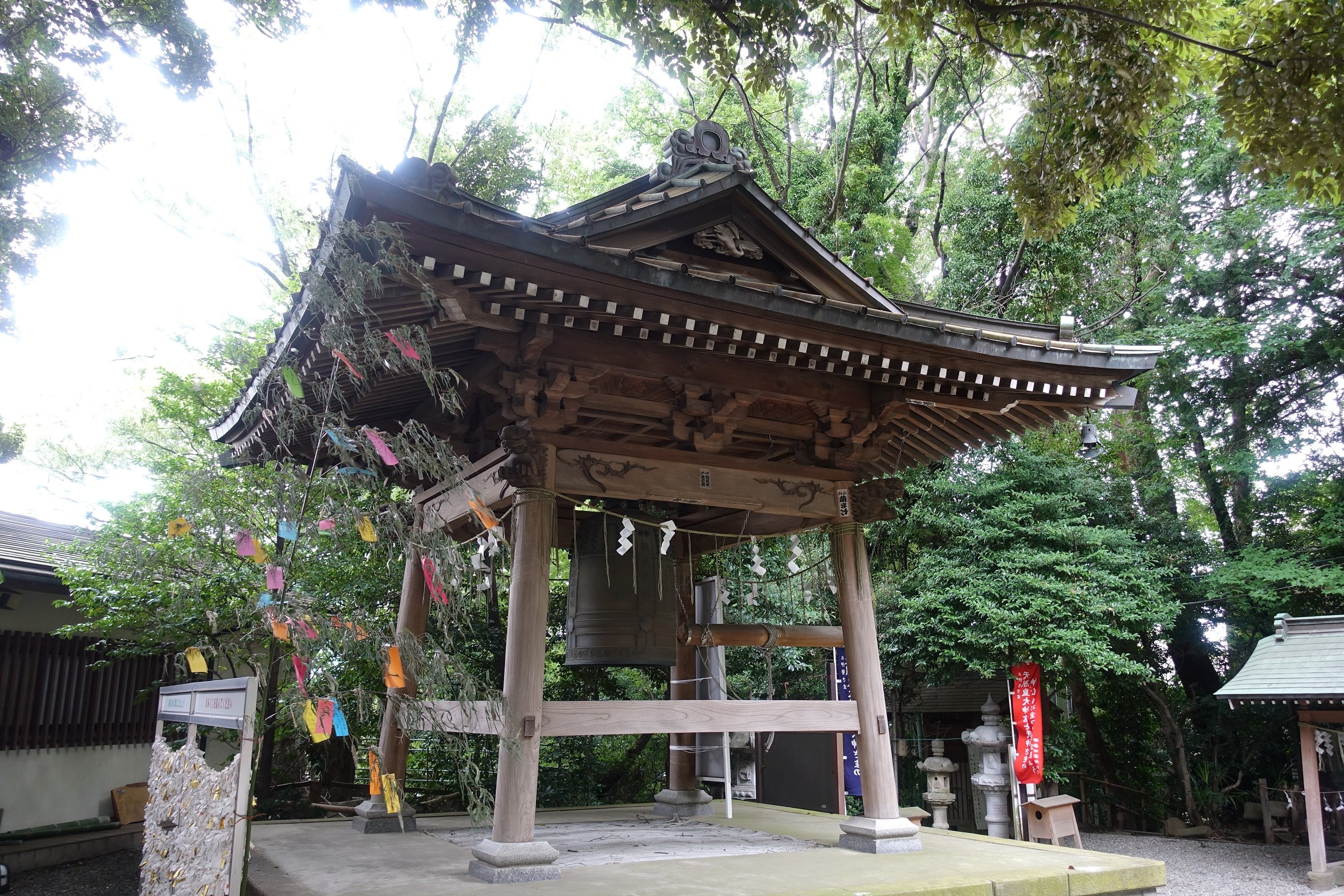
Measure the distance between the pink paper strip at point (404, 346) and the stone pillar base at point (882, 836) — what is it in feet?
15.2

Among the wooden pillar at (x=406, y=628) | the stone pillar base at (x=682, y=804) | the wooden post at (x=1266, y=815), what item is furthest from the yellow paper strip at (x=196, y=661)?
the wooden post at (x=1266, y=815)

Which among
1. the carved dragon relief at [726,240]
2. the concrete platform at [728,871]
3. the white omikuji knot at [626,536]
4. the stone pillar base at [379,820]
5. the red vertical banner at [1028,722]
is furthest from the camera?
the red vertical banner at [1028,722]

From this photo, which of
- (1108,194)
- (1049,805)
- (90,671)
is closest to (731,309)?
(1049,805)

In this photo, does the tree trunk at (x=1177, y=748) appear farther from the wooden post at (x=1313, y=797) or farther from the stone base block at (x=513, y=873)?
the stone base block at (x=513, y=873)

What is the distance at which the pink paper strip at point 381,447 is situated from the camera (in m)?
3.24

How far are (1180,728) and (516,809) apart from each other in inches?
564

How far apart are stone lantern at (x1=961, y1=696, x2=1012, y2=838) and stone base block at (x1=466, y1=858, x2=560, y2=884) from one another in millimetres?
9076

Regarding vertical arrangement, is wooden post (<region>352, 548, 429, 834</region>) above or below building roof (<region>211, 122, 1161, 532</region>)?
below

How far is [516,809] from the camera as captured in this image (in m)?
4.84

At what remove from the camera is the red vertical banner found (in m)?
11.1

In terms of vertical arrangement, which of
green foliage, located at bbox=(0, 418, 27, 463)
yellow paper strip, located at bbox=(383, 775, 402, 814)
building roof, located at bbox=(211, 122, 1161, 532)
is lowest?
yellow paper strip, located at bbox=(383, 775, 402, 814)

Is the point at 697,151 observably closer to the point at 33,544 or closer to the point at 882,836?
the point at 882,836

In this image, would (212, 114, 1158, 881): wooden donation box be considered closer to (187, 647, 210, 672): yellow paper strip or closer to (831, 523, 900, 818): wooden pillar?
(831, 523, 900, 818): wooden pillar

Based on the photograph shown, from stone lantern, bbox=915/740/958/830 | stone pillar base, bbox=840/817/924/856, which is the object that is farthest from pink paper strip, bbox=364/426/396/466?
stone lantern, bbox=915/740/958/830
